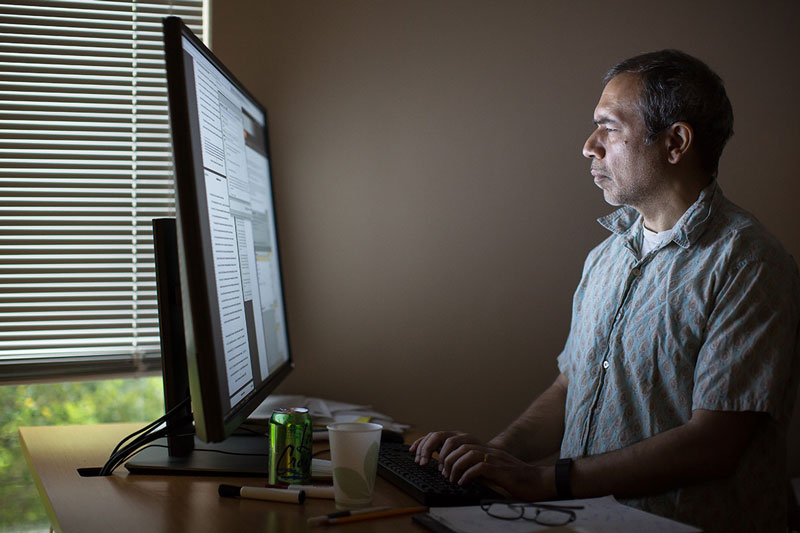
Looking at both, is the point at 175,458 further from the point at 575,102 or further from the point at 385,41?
the point at 575,102

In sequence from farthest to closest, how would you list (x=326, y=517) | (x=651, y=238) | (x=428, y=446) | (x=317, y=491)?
(x=651, y=238)
(x=428, y=446)
(x=317, y=491)
(x=326, y=517)

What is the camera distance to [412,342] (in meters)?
2.09

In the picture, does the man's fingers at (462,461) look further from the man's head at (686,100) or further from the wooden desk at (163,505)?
the man's head at (686,100)

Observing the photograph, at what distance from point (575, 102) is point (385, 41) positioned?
2.07 feet

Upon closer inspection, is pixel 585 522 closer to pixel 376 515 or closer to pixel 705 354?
pixel 376 515

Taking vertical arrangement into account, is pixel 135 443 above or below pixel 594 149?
below

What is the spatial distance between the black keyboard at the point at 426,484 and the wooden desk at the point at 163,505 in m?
0.02

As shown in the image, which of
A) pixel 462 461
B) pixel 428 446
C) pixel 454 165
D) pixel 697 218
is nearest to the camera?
pixel 462 461

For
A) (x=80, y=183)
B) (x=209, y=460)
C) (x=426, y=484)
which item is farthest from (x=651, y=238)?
(x=80, y=183)

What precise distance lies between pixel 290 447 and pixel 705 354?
792mm

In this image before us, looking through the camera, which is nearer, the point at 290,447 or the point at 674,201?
the point at 290,447

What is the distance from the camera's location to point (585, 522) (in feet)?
3.04

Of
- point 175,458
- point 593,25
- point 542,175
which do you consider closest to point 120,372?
point 175,458

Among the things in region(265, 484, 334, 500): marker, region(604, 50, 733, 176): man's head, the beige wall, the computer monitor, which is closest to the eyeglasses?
region(265, 484, 334, 500): marker
